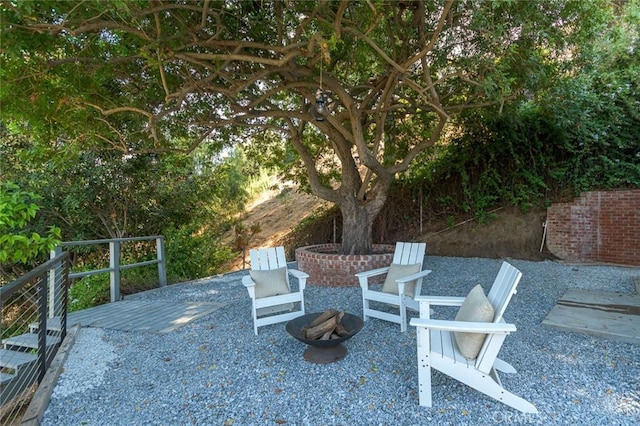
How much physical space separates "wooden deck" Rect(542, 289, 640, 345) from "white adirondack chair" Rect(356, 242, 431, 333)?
4.07 feet

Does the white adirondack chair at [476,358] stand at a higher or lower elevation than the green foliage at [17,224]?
lower

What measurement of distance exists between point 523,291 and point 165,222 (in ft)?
22.5

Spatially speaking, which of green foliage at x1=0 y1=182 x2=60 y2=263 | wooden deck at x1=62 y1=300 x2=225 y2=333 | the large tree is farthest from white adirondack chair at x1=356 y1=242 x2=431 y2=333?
green foliage at x1=0 y1=182 x2=60 y2=263

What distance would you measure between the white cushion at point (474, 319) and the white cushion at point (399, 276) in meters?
1.26

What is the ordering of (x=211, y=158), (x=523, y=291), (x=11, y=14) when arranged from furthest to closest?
(x=211, y=158), (x=523, y=291), (x=11, y=14)

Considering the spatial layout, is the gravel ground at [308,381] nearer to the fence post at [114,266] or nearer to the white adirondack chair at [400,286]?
the white adirondack chair at [400,286]

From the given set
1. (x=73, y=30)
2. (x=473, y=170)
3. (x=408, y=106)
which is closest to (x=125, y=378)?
(x=73, y=30)

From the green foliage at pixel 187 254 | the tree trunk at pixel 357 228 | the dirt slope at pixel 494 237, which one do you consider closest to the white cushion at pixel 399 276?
the tree trunk at pixel 357 228

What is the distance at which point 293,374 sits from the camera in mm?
2463

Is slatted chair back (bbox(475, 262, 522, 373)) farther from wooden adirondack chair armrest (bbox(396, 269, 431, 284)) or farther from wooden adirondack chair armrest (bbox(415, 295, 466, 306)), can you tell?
wooden adirondack chair armrest (bbox(396, 269, 431, 284))

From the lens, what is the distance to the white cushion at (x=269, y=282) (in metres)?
3.67

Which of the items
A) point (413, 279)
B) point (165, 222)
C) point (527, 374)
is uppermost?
point (165, 222)

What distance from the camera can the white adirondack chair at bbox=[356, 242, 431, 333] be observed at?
10.5ft

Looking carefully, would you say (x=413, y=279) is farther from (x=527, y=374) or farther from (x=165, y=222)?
(x=165, y=222)
